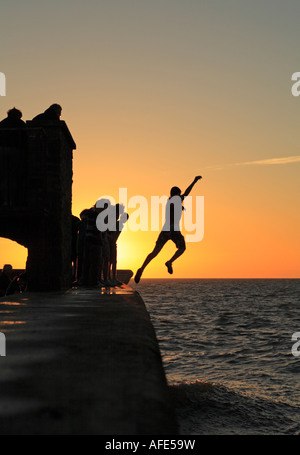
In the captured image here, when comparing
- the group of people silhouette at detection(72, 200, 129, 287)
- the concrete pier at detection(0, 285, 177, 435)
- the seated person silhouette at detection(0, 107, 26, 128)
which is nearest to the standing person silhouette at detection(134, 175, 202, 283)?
the group of people silhouette at detection(72, 200, 129, 287)

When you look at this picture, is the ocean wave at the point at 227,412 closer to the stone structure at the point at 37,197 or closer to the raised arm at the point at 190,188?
the stone structure at the point at 37,197

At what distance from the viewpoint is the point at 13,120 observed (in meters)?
10.5

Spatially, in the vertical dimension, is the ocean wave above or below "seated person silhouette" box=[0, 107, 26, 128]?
below

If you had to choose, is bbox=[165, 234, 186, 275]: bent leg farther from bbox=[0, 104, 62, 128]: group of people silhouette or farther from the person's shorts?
bbox=[0, 104, 62, 128]: group of people silhouette

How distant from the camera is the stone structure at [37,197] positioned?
32.2 ft

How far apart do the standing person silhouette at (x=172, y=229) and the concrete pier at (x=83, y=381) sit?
481 cm

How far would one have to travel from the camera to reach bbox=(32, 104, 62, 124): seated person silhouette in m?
10.7

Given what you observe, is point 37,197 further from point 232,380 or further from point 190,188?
point 232,380

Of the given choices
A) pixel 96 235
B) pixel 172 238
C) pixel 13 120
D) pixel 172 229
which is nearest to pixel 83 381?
pixel 172 229

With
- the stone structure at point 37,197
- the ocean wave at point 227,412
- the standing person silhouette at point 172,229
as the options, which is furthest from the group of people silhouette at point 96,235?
the ocean wave at point 227,412

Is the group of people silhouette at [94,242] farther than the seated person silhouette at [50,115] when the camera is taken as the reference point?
Yes

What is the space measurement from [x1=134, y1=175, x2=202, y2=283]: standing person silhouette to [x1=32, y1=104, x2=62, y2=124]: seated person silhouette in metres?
3.01

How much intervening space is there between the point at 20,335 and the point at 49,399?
201cm

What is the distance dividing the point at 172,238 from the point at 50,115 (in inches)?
140
